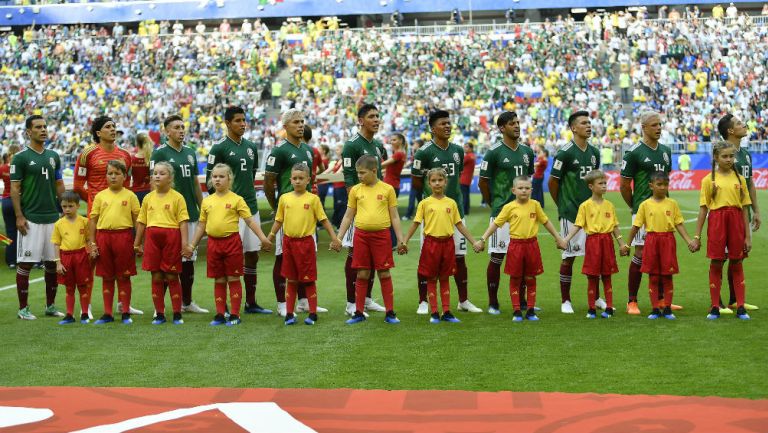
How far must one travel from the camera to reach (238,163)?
9.89 m

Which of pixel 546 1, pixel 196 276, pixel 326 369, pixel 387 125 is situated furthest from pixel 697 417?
pixel 546 1

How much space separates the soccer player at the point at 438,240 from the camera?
30.4 feet

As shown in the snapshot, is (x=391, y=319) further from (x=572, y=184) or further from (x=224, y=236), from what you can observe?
(x=572, y=184)

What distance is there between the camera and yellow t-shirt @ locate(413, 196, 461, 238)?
9.27 meters

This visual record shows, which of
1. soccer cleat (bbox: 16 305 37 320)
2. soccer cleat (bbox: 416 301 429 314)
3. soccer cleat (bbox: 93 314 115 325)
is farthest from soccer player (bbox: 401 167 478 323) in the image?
soccer cleat (bbox: 16 305 37 320)

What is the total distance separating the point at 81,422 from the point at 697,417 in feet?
11.6

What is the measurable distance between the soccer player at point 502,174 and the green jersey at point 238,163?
227 centimetres

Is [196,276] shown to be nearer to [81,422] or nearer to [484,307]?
[484,307]

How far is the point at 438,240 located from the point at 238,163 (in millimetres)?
2128

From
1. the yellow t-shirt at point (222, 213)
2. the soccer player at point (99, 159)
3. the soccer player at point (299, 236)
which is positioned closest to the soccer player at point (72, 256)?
the soccer player at point (99, 159)

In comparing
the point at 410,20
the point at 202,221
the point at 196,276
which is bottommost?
the point at 196,276

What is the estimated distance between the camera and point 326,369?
7.31m

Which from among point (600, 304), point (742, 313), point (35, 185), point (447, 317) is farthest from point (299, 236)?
point (742, 313)

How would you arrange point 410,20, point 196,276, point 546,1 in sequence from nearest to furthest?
point 196,276, point 546,1, point 410,20
